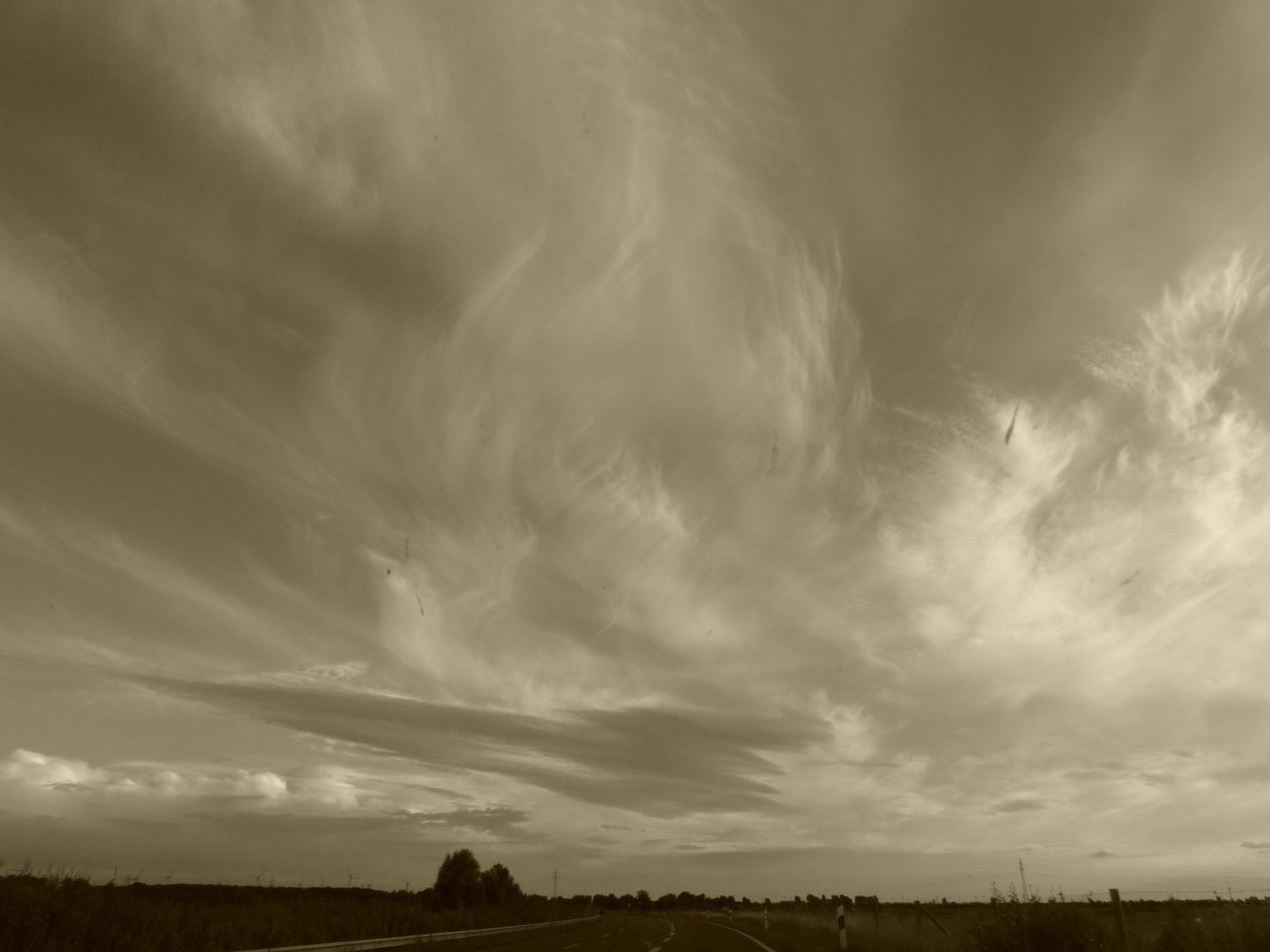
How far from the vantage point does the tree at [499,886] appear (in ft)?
327

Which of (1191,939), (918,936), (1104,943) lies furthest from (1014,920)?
(918,936)

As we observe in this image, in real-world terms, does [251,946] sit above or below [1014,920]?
below

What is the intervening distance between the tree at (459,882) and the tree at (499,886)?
1234 millimetres

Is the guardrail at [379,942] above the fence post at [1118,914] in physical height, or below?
below

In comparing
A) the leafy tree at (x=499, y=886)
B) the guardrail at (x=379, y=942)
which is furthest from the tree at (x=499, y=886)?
the guardrail at (x=379, y=942)

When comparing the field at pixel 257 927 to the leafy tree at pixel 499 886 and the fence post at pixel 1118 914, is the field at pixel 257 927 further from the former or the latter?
the leafy tree at pixel 499 886

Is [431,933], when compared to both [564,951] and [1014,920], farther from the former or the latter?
[1014,920]

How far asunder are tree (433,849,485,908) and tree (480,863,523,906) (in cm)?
123

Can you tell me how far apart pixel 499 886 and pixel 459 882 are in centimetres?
809

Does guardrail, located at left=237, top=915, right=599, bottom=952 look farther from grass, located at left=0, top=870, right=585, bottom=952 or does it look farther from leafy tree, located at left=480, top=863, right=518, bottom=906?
leafy tree, located at left=480, top=863, right=518, bottom=906

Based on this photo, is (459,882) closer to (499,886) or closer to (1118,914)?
(499,886)

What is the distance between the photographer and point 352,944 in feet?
82.2

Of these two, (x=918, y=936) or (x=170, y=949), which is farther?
(x=918, y=936)

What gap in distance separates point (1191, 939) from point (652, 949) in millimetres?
19343
